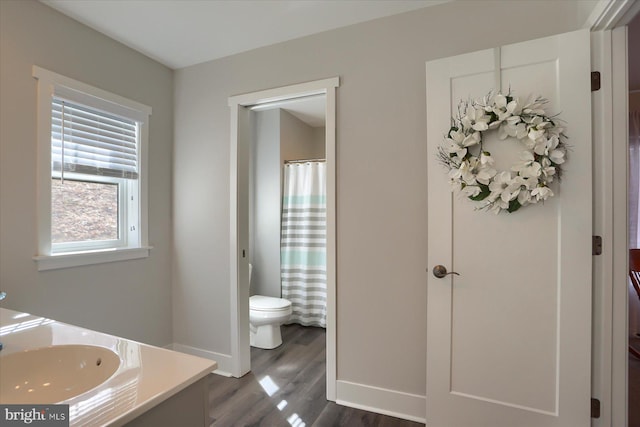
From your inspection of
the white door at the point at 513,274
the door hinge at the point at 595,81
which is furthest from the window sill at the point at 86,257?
the door hinge at the point at 595,81

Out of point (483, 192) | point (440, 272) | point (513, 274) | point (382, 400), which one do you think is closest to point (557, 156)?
point (483, 192)

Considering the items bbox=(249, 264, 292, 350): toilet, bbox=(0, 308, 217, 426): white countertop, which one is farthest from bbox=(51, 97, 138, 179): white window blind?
bbox=(249, 264, 292, 350): toilet

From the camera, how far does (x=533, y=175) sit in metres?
1.43

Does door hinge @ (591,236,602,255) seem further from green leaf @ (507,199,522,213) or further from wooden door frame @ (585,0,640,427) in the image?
green leaf @ (507,199,522,213)

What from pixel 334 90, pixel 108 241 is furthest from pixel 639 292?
pixel 108 241

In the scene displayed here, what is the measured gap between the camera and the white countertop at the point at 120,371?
0.66 m

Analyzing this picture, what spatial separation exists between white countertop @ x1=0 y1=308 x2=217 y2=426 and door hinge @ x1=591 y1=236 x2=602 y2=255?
1.64 m

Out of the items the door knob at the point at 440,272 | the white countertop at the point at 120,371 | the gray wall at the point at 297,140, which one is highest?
the gray wall at the point at 297,140

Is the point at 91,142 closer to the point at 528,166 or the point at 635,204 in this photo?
the point at 528,166

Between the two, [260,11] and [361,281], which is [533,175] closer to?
[361,281]

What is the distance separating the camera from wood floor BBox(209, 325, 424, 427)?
1873 mm

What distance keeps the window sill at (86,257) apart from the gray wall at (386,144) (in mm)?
1472

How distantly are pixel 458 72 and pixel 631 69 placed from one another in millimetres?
2240

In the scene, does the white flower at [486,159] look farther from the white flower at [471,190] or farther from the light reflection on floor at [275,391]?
the light reflection on floor at [275,391]
